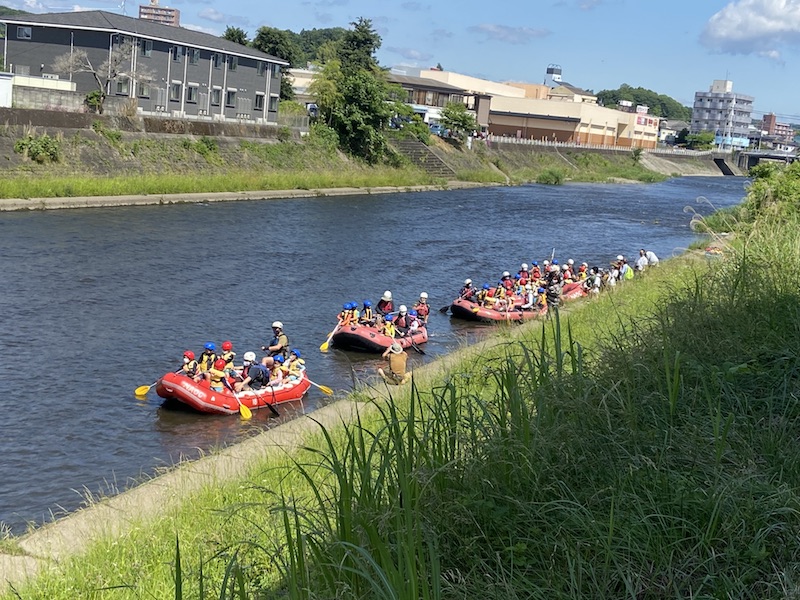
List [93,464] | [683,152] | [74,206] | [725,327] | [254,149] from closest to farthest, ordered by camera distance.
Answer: [725,327] → [93,464] → [74,206] → [254,149] → [683,152]

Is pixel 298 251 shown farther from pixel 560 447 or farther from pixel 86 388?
pixel 560 447

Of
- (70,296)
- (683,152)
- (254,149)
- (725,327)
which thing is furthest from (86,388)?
(683,152)

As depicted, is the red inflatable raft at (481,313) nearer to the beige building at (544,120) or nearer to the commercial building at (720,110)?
the beige building at (544,120)

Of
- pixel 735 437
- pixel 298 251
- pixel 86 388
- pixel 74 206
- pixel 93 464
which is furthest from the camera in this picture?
pixel 74 206

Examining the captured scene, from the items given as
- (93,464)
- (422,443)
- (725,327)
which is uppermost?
(725,327)

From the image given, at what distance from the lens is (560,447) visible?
5.17m

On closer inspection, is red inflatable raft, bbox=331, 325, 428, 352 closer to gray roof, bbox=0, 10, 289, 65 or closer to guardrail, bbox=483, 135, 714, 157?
gray roof, bbox=0, 10, 289, 65

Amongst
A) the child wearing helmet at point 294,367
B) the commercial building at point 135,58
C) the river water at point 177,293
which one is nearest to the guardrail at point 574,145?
the commercial building at point 135,58

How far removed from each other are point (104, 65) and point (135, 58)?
190cm

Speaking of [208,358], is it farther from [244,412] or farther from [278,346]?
[278,346]

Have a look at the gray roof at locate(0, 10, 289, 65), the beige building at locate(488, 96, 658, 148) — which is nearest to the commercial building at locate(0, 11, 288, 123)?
the gray roof at locate(0, 10, 289, 65)

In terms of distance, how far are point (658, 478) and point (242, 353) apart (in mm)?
Answer: 14534

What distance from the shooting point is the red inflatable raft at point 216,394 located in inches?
593

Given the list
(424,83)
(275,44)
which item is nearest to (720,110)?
(424,83)
